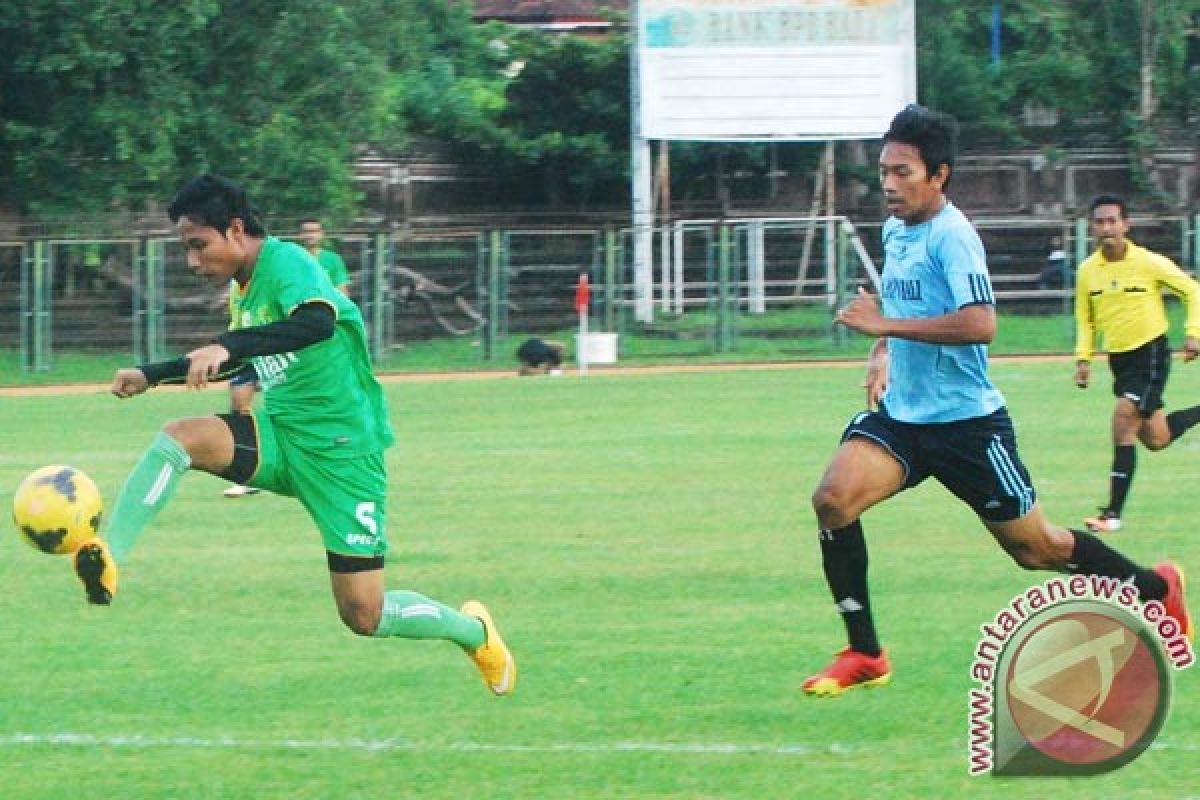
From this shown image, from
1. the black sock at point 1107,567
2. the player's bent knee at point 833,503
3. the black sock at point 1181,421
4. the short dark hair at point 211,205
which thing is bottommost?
the black sock at point 1107,567

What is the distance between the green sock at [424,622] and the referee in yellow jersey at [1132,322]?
6.46 metres

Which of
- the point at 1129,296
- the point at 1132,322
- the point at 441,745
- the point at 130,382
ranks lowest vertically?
the point at 441,745

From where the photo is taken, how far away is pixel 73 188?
34875 millimetres

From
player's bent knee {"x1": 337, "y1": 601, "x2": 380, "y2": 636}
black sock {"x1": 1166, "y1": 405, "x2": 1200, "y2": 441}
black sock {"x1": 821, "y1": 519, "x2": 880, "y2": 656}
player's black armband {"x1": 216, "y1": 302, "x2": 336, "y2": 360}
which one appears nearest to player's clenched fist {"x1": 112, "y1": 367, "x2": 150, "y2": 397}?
player's black armband {"x1": 216, "y1": 302, "x2": 336, "y2": 360}

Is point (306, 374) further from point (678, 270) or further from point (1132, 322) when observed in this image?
point (678, 270)

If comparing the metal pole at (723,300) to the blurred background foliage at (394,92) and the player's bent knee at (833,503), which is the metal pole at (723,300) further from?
the player's bent knee at (833,503)

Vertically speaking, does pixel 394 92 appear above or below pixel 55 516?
above

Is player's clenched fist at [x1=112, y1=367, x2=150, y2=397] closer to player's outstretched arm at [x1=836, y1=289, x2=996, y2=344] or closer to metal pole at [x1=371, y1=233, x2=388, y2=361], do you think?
player's outstretched arm at [x1=836, y1=289, x2=996, y2=344]

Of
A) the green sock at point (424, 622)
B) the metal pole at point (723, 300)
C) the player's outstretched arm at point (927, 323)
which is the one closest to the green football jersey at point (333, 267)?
the green sock at point (424, 622)

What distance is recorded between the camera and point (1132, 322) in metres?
14.5

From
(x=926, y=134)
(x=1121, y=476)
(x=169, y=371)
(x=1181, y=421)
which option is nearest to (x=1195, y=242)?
(x=1181, y=421)

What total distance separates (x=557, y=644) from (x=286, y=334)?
250cm

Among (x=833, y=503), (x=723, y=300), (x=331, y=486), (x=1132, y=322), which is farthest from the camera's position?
(x=723, y=300)

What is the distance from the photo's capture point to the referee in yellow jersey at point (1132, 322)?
1425cm
